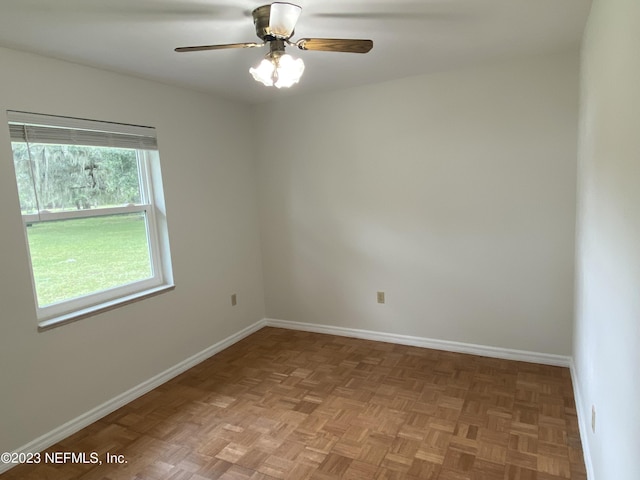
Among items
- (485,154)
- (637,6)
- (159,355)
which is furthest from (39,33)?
(485,154)

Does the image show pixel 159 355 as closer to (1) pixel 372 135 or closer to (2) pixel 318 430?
(2) pixel 318 430

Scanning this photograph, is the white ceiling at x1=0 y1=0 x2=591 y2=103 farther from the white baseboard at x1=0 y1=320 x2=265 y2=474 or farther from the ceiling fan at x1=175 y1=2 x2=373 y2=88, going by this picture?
the white baseboard at x1=0 y1=320 x2=265 y2=474

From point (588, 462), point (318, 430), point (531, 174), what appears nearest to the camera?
point (588, 462)

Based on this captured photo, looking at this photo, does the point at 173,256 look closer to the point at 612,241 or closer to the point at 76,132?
the point at 76,132

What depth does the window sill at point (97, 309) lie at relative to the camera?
7.79 feet

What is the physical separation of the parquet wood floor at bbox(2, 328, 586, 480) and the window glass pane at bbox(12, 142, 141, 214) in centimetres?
140

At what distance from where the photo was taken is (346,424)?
243 centimetres

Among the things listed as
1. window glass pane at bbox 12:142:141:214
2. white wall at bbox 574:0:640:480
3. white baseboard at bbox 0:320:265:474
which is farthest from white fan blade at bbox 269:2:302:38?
white baseboard at bbox 0:320:265:474

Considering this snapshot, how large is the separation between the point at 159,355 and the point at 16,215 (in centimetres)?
138

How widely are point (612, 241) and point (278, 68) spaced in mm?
1546

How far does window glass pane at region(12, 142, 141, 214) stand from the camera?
91.8 inches

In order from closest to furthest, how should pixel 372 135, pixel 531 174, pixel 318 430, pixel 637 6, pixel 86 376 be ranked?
pixel 637 6 < pixel 318 430 < pixel 86 376 < pixel 531 174 < pixel 372 135

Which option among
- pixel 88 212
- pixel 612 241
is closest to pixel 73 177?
pixel 88 212

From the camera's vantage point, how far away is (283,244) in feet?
13.1
